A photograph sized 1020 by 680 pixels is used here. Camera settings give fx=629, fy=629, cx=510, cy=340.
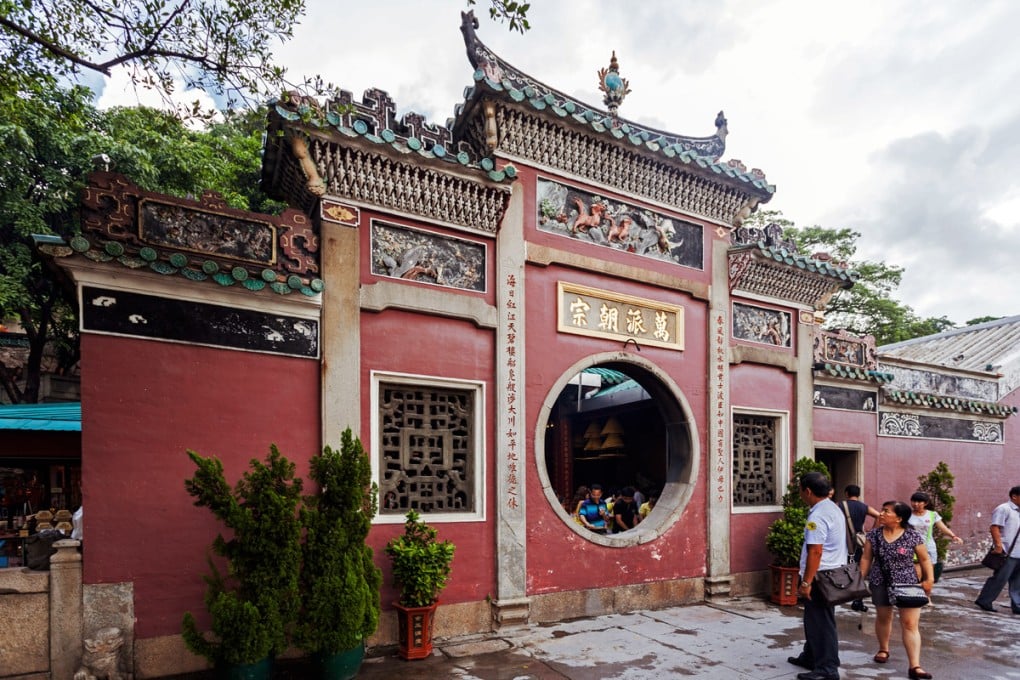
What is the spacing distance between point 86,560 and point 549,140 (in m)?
5.39

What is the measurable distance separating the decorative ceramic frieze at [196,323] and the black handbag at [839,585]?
431 centimetres

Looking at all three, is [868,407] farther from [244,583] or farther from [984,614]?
[244,583]

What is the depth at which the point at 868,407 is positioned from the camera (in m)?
9.29

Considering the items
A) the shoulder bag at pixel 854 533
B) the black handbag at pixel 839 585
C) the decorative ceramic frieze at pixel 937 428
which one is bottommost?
the shoulder bag at pixel 854 533

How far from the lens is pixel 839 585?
4.60 meters

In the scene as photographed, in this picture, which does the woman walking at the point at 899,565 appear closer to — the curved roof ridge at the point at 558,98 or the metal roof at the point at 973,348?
the curved roof ridge at the point at 558,98

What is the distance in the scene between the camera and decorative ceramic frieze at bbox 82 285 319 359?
4441mm

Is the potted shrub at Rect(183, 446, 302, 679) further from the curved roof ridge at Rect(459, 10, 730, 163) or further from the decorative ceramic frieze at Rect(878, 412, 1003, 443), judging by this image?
the decorative ceramic frieze at Rect(878, 412, 1003, 443)

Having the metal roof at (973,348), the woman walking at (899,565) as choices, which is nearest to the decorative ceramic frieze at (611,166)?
the woman walking at (899,565)

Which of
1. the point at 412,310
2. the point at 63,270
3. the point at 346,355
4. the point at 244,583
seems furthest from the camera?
the point at 412,310

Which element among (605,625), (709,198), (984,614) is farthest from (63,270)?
(984,614)

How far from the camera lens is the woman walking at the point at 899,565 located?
4809 millimetres

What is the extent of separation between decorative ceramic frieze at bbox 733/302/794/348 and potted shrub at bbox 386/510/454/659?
4925 mm

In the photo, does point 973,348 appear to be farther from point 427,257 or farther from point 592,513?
point 427,257
